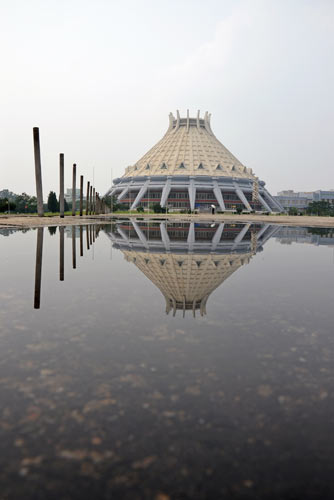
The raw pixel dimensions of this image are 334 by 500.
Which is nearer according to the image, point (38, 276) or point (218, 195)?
point (38, 276)

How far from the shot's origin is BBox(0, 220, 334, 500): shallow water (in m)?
2.37

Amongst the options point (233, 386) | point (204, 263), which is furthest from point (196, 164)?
point (233, 386)

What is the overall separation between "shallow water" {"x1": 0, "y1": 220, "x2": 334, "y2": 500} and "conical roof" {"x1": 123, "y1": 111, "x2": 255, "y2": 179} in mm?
111081

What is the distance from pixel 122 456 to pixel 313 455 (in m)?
1.36

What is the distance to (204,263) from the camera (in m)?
11.4

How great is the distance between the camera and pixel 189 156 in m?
126

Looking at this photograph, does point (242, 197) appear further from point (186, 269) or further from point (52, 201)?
point (186, 269)

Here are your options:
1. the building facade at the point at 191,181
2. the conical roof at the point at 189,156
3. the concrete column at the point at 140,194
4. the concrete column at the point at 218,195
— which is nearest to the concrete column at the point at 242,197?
the building facade at the point at 191,181

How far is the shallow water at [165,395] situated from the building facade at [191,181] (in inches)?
3680

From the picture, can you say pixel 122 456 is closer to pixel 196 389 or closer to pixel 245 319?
pixel 196 389

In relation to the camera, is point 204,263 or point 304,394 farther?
point 204,263

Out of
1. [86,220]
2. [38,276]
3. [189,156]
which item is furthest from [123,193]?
[38,276]

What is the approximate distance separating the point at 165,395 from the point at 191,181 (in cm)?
10966

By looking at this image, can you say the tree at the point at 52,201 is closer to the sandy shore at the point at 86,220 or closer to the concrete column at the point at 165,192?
the sandy shore at the point at 86,220
